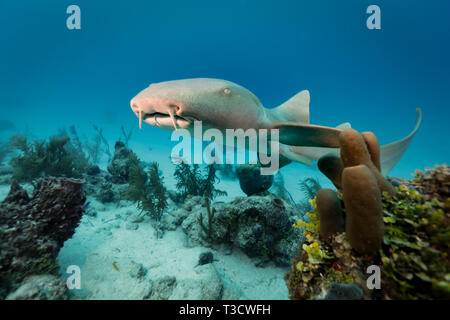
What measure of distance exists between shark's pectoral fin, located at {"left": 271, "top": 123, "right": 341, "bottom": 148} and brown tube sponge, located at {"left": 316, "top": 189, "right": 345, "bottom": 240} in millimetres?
932

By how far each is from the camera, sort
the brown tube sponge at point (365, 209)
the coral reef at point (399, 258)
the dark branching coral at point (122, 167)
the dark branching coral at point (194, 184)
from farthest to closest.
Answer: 1. the dark branching coral at point (122, 167)
2. the dark branching coral at point (194, 184)
3. the brown tube sponge at point (365, 209)
4. the coral reef at point (399, 258)

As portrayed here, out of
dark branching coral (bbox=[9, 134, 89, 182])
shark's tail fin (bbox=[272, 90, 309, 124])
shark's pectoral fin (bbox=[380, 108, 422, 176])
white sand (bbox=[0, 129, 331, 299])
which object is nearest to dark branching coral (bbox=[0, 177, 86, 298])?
white sand (bbox=[0, 129, 331, 299])

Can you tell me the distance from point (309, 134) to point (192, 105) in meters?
1.78

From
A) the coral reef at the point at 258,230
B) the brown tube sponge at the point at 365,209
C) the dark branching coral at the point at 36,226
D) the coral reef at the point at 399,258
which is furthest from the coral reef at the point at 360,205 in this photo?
the dark branching coral at the point at 36,226

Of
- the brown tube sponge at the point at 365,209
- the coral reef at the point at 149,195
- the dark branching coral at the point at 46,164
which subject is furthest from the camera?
the dark branching coral at the point at 46,164

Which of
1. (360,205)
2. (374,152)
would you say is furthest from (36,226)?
(374,152)

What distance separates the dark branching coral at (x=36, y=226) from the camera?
2.49m

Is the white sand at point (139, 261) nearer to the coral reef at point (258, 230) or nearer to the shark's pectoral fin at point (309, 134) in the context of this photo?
the coral reef at point (258, 230)

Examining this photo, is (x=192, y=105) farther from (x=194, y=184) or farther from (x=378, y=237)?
(x=194, y=184)

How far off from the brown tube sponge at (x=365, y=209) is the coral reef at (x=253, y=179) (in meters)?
3.86

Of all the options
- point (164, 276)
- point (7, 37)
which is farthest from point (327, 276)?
point (7, 37)

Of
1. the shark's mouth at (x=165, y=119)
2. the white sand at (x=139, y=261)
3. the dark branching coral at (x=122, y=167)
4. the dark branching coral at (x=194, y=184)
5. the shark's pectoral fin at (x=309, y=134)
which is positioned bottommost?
A: the white sand at (x=139, y=261)
